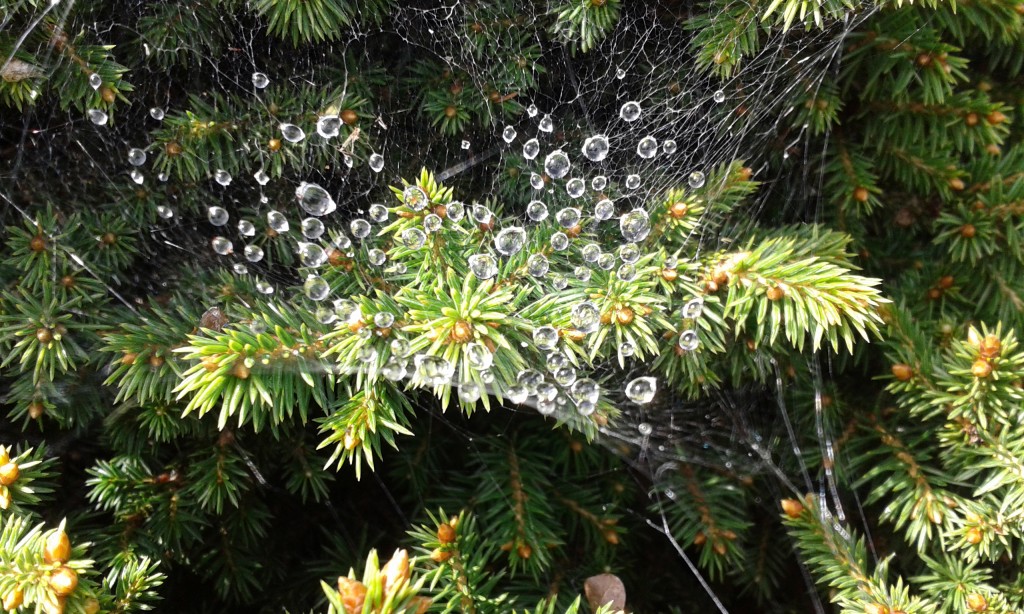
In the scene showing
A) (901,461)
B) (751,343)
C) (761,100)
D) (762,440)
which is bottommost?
(762,440)

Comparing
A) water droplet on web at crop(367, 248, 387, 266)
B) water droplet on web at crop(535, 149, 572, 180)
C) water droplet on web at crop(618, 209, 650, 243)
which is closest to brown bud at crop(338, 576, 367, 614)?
water droplet on web at crop(367, 248, 387, 266)

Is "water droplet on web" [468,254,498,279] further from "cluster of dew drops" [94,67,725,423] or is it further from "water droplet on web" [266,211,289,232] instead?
"water droplet on web" [266,211,289,232]

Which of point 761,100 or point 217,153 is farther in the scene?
point 761,100

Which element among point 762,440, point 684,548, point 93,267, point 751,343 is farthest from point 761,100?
point 93,267

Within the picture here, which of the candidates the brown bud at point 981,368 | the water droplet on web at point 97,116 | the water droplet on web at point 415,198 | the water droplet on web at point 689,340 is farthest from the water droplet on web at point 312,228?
the brown bud at point 981,368

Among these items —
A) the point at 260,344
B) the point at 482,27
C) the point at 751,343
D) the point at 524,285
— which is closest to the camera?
the point at 260,344

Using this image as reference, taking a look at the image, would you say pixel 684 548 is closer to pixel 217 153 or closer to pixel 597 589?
pixel 597 589

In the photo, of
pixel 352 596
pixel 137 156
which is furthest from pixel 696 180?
pixel 137 156

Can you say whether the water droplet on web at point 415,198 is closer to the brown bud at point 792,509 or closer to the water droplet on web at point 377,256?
the water droplet on web at point 377,256
